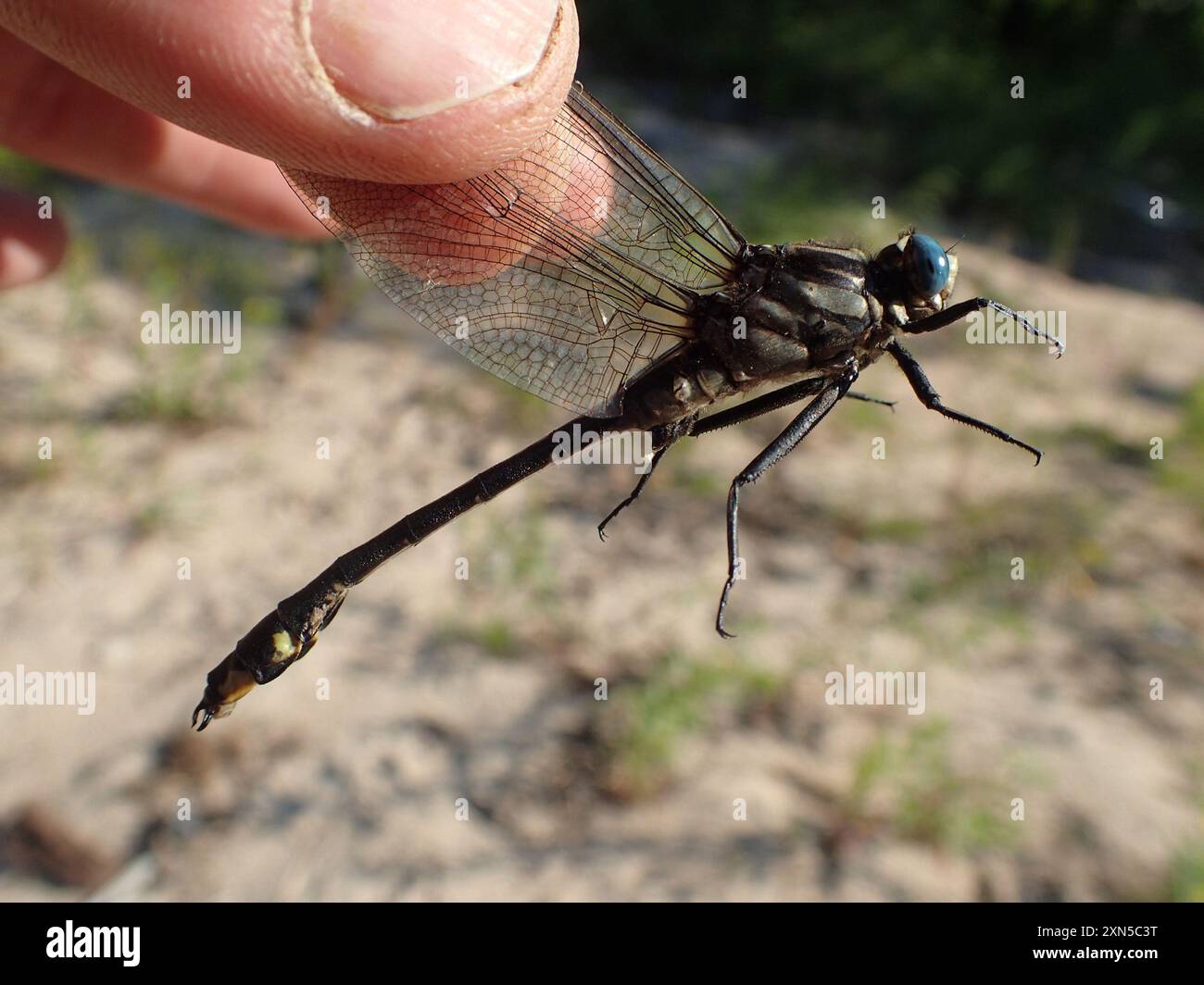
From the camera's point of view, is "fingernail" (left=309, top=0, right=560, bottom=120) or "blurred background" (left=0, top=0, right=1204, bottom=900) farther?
"blurred background" (left=0, top=0, right=1204, bottom=900)

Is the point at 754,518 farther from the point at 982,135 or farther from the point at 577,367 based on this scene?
the point at 982,135

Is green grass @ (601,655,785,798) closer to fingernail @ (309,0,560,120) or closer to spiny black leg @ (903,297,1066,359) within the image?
spiny black leg @ (903,297,1066,359)

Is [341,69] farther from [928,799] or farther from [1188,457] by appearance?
[1188,457]

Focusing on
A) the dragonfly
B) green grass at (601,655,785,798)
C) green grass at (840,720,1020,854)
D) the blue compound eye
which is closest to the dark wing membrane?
the dragonfly

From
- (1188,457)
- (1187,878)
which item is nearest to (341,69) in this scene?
(1187,878)

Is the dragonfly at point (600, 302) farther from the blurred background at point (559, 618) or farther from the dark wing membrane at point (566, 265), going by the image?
the blurred background at point (559, 618)
